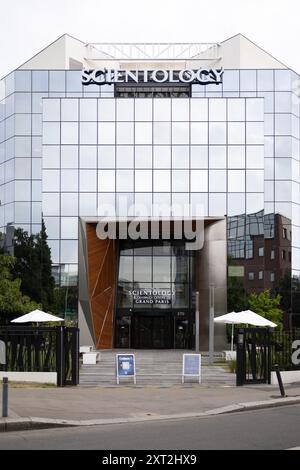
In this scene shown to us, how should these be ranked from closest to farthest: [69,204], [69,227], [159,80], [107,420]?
[107,420] → [69,227] → [69,204] → [159,80]

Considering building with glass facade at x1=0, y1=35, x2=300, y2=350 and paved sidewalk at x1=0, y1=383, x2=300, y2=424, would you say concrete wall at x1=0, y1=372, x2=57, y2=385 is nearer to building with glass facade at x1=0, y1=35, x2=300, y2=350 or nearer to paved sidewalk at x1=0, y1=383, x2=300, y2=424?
paved sidewalk at x1=0, y1=383, x2=300, y2=424

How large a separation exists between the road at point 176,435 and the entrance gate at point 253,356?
7.21 m

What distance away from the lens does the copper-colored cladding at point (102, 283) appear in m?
48.9

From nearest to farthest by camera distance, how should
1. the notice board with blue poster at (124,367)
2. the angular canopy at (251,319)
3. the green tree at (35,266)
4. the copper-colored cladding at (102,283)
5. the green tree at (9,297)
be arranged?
the notice board with blue poster at (124,367) < the angular canopy at (251,319) < the green tree at (9,297) < the green tree at (35,266) < the copper-colored cladding at (102,283)

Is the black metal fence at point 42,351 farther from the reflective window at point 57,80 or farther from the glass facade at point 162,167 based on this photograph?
the reflective window at point 57,80

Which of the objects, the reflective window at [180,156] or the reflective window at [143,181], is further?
the reflective window at [180,156]

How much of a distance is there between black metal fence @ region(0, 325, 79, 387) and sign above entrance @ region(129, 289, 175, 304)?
30331 mm

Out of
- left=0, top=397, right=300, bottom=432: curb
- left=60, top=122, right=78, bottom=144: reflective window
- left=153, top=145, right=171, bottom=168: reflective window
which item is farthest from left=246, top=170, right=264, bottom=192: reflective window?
left=0, top=397, right=300, bottom=432: curb

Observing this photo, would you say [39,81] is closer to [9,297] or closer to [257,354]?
[9,297]

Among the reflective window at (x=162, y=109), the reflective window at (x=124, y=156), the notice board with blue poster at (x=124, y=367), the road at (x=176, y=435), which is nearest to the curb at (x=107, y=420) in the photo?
the road at (x=176, y=435)

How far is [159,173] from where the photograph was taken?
161 feet

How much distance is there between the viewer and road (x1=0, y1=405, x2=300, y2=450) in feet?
34.8

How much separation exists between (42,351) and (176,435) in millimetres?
11189

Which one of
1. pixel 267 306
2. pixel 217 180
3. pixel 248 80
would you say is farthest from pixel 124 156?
pixel 267 306
